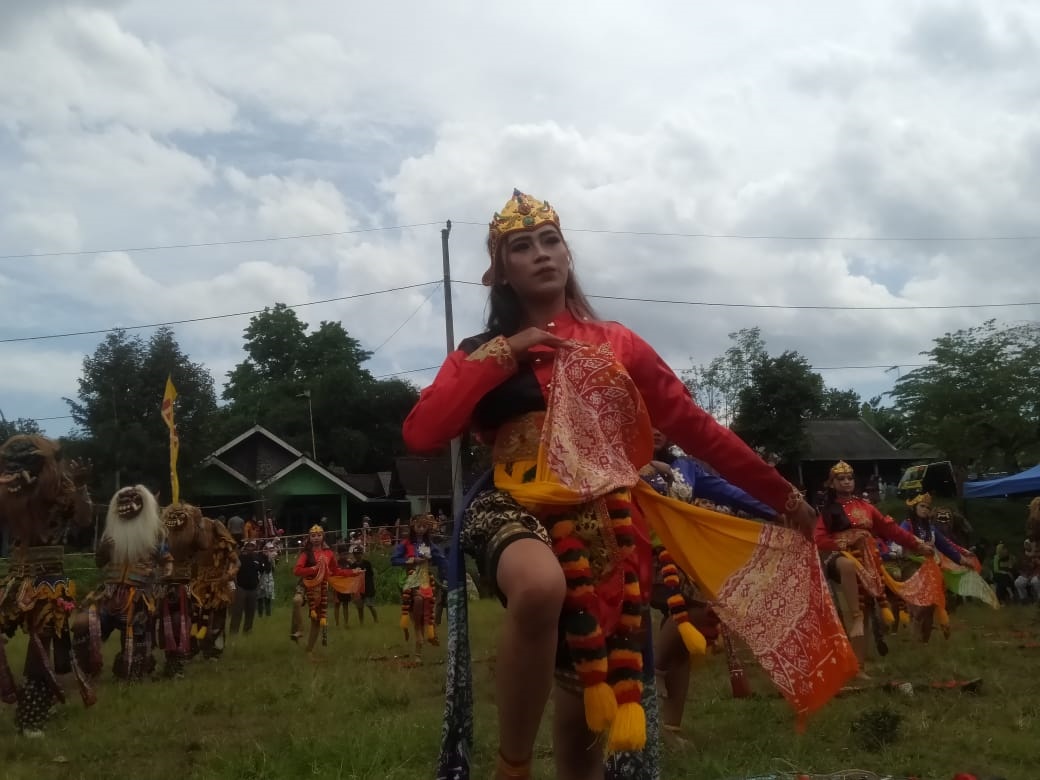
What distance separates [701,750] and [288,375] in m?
52.0

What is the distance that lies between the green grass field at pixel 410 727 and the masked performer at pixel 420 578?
77.3 inches

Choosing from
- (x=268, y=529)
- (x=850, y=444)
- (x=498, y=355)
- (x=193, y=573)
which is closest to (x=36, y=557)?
(x=193, y=573)

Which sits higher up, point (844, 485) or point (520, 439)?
point (520, 439)

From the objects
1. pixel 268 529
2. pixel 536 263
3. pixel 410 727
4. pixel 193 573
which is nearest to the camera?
pixel 536 263

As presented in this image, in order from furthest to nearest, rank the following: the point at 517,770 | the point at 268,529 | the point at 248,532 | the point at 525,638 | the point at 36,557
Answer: the point at 268,529
the point at 248,532
the point at 36,557
the point at 517,770
the point at 525,638

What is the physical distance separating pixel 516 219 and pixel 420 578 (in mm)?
9304

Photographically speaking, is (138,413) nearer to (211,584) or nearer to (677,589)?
(211,584)

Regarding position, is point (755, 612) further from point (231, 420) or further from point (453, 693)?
point (231, 420)

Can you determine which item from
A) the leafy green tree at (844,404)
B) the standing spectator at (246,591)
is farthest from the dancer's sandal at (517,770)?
the leafy green tree at (844,404)

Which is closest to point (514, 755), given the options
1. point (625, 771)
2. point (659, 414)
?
point (625, 771)

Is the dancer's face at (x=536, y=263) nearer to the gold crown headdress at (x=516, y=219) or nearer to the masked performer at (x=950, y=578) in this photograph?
the gold crown headdress at (x=516, y=219)

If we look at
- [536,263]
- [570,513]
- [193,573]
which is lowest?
[193,573]

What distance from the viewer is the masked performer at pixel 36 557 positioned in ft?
21.2

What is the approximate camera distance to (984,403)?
2923cm
